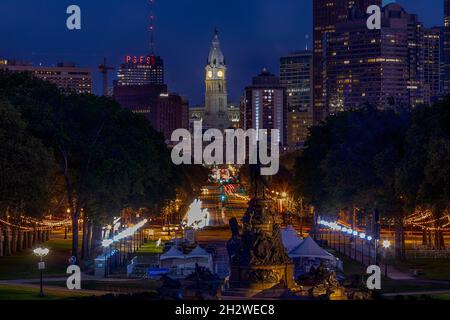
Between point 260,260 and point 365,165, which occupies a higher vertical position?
point 365,165

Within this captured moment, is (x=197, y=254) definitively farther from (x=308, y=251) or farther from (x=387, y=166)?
(x=387, y=166)

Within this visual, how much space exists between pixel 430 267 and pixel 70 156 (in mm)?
29786

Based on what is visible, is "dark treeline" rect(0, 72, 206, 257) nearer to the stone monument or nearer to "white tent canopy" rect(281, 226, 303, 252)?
"white tent canopy" rect(281, 226, 303, 252)

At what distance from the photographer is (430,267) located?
77.6m

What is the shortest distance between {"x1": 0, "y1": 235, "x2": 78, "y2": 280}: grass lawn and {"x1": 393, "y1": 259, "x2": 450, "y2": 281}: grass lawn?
2376 centimetres

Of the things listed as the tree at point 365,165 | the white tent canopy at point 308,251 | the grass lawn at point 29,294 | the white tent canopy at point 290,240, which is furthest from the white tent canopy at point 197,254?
the tree at point 365,165

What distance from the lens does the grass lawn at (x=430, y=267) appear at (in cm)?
7019

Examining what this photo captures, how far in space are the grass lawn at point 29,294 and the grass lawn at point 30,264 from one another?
900cm

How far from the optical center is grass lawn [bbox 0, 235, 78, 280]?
70137mm

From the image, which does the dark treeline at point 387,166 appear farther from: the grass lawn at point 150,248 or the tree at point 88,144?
the tree at point 88,144

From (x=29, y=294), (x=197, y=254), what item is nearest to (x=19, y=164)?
(x=197, y=254)

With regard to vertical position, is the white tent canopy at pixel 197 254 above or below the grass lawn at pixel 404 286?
above
